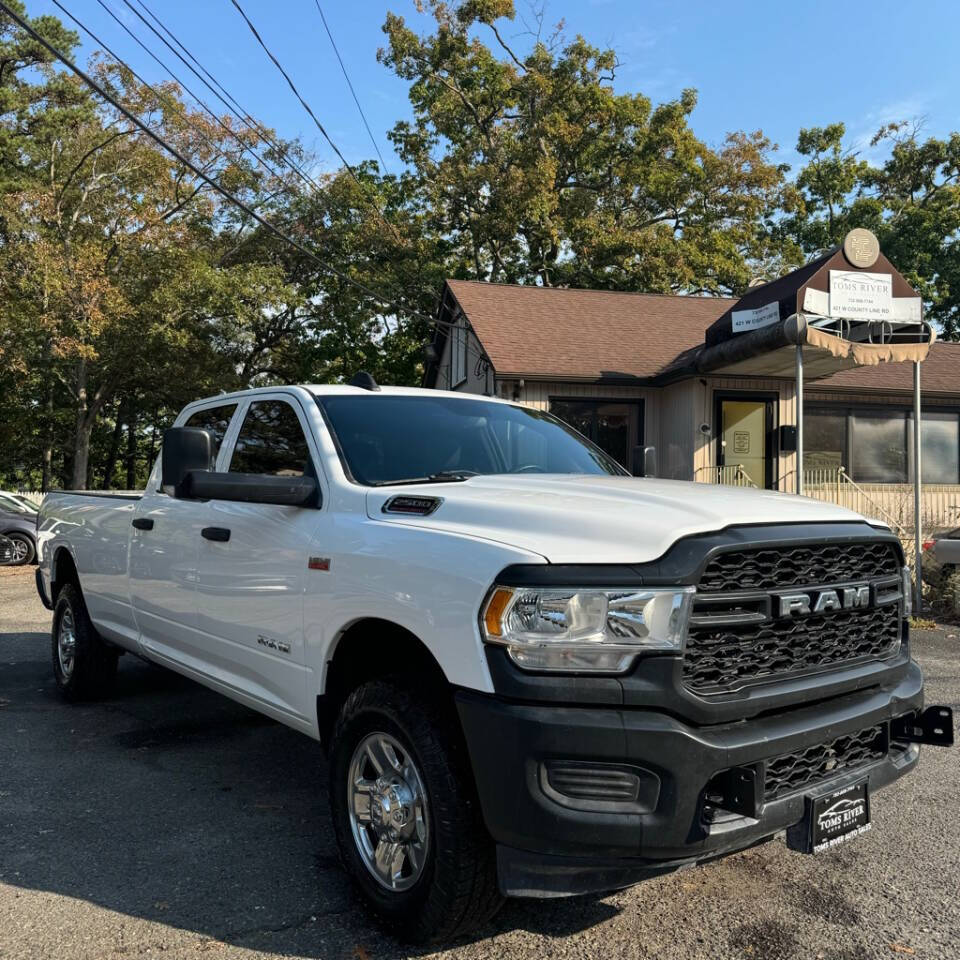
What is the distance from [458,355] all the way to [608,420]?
5395 millimetres

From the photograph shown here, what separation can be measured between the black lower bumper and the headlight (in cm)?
14

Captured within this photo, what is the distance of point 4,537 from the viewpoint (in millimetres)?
15008

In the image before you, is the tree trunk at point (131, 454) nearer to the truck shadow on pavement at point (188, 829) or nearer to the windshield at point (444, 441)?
the truck shadow on pavement at point (188, 829)

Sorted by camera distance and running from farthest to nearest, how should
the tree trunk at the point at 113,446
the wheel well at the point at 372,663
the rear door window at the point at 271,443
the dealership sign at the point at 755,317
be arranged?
1. the tree trunk at the point at 113,446
2. the dealership sign at the point at 755,317
3. the rear door window at the point at 271,443
4. the wheel well at the point at 372,663

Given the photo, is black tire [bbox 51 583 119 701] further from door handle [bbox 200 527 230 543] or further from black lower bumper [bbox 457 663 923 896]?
black lower bumper [bbox 457 663 923 896]

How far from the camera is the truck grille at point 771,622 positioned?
2.52 meters

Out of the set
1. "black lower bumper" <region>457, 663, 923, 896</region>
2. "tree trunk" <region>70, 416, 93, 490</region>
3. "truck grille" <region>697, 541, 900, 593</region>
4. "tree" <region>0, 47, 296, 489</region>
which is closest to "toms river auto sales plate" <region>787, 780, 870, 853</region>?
"black lower bumper" <region>457, 663, 923, 896</region>

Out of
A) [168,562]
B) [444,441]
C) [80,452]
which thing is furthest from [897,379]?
[80,452]

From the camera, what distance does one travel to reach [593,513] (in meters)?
2.78

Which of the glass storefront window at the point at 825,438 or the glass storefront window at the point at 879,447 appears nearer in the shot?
the glass storefront window at the point at 825,438

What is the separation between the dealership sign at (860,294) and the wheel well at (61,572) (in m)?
9.27

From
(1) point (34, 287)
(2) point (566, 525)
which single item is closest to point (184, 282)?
(1) point (34, 287)

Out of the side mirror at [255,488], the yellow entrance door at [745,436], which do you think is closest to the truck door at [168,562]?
the side mirror at [255,488]

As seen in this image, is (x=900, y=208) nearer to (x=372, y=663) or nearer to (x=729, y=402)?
(x=729, y=402)
